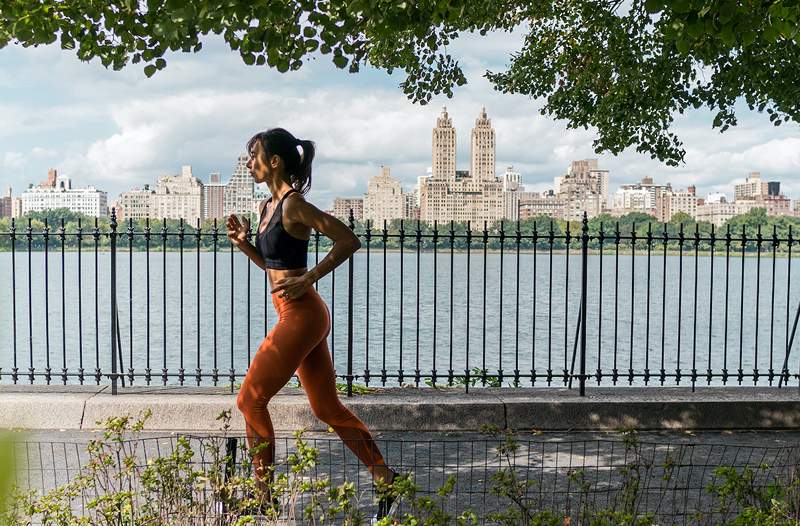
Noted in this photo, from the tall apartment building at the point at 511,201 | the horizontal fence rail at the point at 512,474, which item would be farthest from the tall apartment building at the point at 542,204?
the horizontal fence rail at the point at 512,474

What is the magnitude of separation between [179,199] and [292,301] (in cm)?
6040

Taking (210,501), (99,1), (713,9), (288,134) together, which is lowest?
(210,501)

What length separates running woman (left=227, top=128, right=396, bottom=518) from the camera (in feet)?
16.0

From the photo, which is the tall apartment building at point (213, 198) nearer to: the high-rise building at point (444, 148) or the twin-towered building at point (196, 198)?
the twin-towered building at point (196, 198)

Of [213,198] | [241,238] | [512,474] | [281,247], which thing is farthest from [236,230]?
[213,198]

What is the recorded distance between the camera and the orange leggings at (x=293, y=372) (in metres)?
4.85

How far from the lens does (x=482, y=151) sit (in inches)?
6088

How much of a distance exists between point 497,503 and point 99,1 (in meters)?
4.88

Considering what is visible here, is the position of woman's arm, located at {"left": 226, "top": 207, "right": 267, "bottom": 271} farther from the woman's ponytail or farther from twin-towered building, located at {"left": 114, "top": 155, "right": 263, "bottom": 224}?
twin-towered building, located at {"left": 114, "top": 155, "right": 263, "bottom": 224}

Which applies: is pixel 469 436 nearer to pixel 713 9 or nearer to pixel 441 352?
pixel 713 9

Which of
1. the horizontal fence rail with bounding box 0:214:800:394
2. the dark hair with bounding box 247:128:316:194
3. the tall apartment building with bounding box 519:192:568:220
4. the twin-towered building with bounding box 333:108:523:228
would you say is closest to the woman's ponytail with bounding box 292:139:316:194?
the dark hair with bounding box 247:128:316:194

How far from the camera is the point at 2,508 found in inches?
22.7

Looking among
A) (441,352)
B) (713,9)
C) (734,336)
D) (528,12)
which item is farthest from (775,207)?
(713,9)

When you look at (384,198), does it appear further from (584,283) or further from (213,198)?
(584,283)
